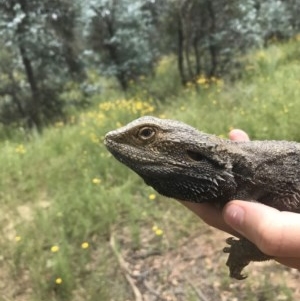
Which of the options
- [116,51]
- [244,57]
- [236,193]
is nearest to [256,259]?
[236,193]

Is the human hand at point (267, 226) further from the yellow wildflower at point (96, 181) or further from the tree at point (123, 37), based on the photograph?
the tree at point (123, 37)

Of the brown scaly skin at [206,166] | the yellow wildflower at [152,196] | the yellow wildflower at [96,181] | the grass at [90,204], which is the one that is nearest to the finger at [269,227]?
the brown scaly skin at [206,166]

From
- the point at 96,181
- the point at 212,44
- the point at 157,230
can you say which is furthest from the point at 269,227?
Answer: the point at 212,44

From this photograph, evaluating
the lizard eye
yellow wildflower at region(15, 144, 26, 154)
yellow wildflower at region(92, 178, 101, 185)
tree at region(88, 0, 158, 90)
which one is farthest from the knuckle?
tree at region(88, 0, 158, 90)

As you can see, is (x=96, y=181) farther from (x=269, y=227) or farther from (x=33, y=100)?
(x=33, y=100)

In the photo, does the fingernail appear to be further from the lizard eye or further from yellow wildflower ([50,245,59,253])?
yellow wildflower ([50,245,59,253])

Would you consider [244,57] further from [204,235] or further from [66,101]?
[204,235]
